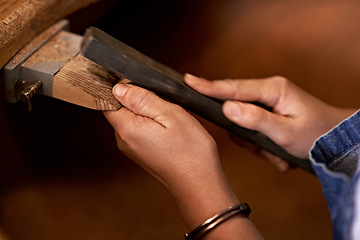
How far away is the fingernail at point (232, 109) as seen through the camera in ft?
1.69

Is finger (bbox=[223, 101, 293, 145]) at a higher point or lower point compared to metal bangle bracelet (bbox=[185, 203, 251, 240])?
higher

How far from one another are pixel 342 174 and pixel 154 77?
A: 8.4 inches

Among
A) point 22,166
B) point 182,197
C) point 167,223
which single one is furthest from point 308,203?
point 22,166

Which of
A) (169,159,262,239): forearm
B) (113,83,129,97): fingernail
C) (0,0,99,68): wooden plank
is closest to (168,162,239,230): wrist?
(169,159,262,239): forearm

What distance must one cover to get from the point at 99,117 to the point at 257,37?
1.16ft

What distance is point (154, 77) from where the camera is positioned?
1.54 feet

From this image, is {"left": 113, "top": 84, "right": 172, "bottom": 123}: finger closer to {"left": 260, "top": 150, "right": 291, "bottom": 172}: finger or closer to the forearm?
the forearm

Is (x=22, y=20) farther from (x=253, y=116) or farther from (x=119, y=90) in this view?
(x=253, y=116)

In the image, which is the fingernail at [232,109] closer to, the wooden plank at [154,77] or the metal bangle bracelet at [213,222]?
the wooden plank at [154,77]

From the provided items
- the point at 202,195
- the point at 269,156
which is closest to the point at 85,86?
the point at 202,195

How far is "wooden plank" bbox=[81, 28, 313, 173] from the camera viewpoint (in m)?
0.43

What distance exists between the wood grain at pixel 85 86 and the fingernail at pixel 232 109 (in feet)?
0.42

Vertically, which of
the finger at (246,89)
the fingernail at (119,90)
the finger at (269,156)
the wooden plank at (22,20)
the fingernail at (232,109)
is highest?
the wooden plank at (22,20)

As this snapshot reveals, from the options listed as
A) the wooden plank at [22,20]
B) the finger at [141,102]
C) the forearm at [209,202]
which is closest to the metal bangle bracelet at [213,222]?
the forearm at [209,202]
